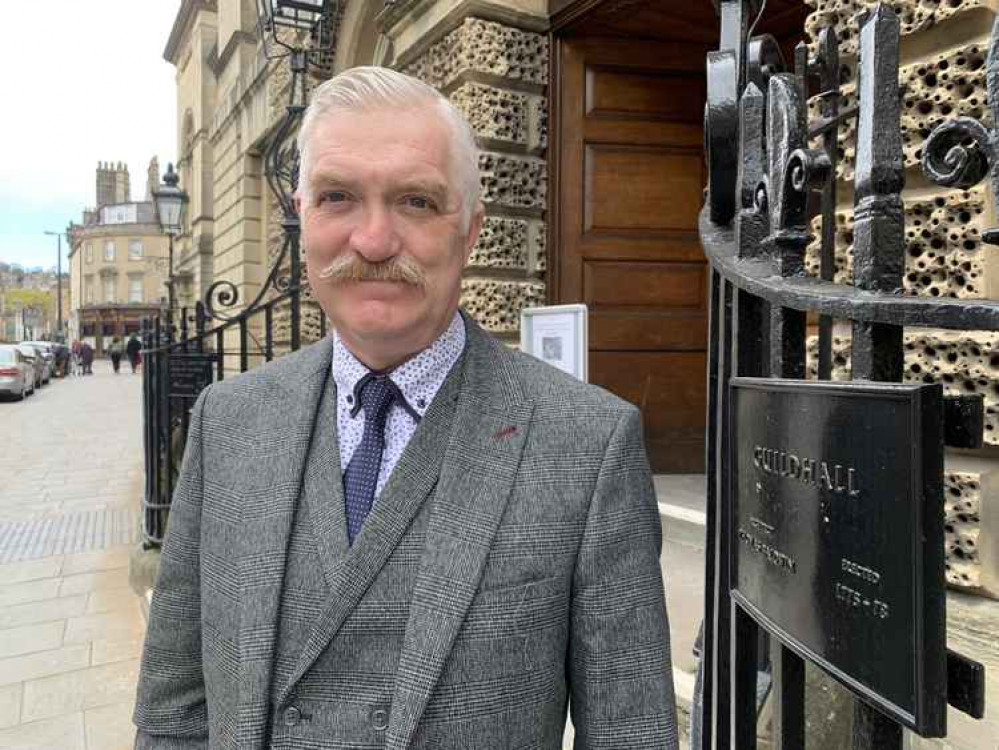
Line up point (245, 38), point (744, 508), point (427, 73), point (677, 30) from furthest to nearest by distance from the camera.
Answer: point (245, 38) < point (427, 73) < point (677, 30) < point (744, 508)

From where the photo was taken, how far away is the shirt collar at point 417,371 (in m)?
1.43

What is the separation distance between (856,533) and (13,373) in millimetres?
Answer: 24777

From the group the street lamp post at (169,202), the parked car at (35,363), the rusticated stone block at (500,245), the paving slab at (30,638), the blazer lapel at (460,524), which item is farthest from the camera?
the parked car at (35,363)

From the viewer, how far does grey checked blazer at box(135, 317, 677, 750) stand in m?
1.24

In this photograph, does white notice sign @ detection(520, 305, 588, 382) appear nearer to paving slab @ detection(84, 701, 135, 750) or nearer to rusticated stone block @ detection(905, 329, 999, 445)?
rusticated stone block @ detection(905, 329, 999, 445)

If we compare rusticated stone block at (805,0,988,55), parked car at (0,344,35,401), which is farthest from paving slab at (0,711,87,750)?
parked car at (0,344,35,401)

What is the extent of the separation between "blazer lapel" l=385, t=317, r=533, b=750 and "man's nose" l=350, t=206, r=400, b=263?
0.27 m

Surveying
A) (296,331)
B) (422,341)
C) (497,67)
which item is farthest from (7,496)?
(422,341)

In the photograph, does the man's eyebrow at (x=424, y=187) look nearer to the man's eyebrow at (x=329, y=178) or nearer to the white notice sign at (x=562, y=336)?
the man's eyebrow at (x=329, y=178)

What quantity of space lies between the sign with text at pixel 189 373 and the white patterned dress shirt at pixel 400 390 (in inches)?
169

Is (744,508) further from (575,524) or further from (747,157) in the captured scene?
(747,157)

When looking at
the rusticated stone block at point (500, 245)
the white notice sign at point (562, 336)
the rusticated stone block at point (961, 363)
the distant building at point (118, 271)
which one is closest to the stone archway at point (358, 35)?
the rusticated stone block at point (500, 245)

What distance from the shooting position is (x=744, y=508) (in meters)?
1.19

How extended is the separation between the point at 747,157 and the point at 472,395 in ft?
2.05
